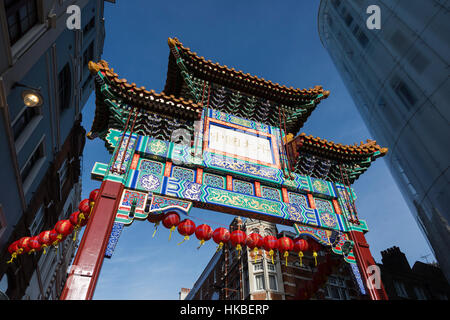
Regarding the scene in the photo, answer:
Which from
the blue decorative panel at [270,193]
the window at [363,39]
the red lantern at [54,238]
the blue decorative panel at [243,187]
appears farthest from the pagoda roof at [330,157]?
the window at [363,39]

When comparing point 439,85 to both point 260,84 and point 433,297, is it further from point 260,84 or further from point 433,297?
point 433,297

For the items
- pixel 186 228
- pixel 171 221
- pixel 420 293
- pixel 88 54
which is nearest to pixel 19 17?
pixel 171 221

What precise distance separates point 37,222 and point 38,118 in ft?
16.9

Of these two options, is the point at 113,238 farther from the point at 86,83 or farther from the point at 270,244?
the point at 86,83

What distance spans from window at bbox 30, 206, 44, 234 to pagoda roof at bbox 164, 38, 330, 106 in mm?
8413

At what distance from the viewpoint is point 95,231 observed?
5457 millimetres

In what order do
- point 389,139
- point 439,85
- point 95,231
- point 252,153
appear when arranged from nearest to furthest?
point 95,231, point 252,153, point 439,85, point 389,139

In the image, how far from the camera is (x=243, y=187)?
775cm

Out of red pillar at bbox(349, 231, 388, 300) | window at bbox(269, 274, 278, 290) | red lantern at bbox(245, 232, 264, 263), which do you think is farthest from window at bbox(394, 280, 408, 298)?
red lantern at bbox(245, 232, 264, 263)

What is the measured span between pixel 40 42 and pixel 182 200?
7891 millimetres

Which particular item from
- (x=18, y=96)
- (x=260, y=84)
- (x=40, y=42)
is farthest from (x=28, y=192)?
(x=260, y=84)

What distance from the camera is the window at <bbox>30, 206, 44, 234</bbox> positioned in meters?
12.1

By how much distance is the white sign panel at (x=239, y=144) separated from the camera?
840cm

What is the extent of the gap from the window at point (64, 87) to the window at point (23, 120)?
252 centimetres
